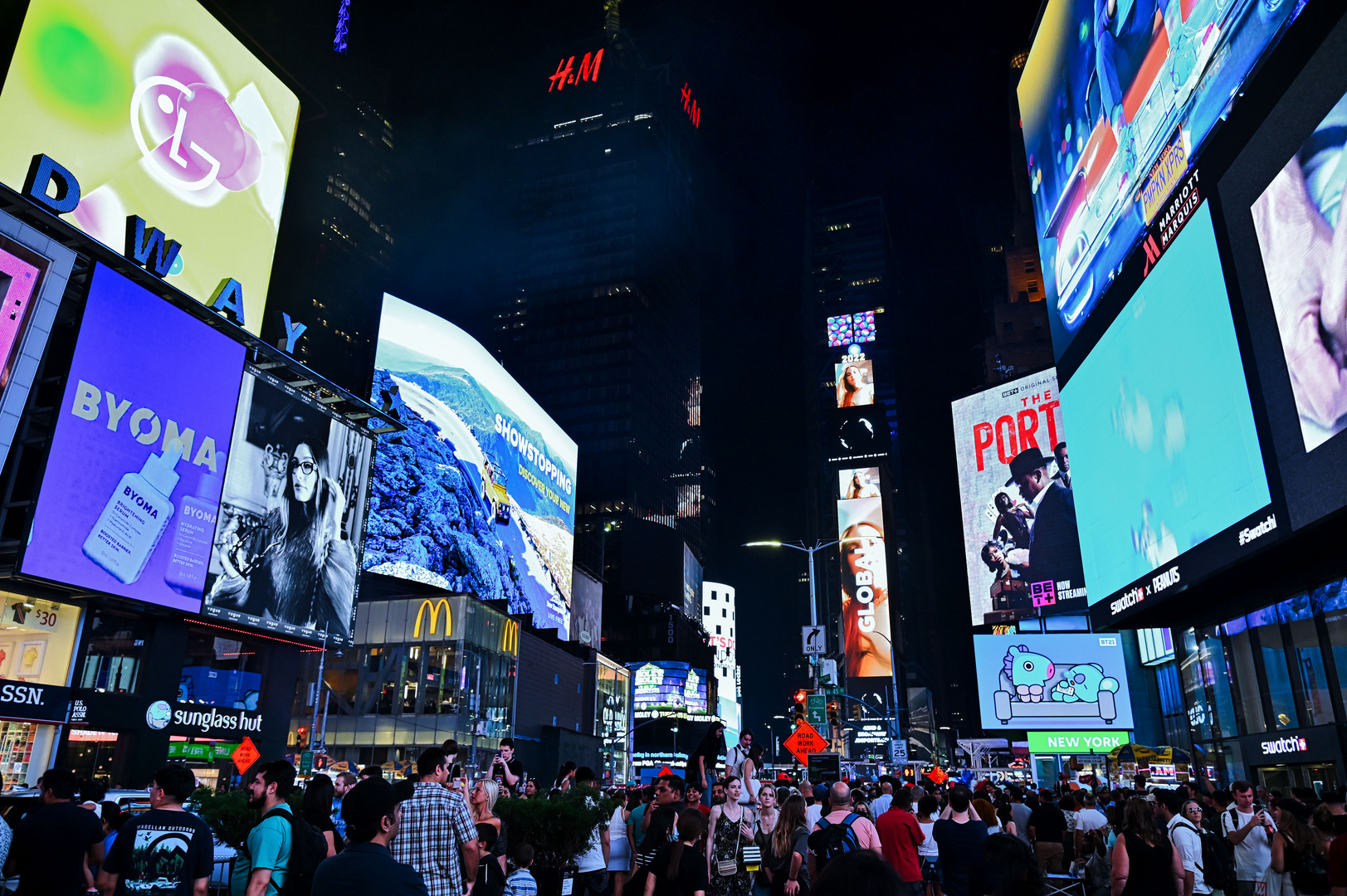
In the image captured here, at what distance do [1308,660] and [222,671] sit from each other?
1385 inches

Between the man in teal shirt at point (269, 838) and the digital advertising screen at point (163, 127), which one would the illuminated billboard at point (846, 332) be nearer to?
the digital advertising screen at point (163, 127)

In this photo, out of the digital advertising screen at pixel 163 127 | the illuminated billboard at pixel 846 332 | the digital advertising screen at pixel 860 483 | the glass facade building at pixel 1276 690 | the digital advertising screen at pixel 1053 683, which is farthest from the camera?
the illuminated billboard at pixel 846 332

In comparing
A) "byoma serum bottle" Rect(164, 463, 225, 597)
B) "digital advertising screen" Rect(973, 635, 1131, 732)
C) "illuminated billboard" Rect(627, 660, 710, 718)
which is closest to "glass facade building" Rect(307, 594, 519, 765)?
"byoma serum bottle" Rect(164, 463, 225, 597)

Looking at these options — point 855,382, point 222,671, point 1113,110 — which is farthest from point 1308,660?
point 855,382

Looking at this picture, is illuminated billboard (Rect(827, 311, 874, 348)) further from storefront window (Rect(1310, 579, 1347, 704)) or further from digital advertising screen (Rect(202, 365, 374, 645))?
storefront window (Rect(1310, 579, 1347, 704))

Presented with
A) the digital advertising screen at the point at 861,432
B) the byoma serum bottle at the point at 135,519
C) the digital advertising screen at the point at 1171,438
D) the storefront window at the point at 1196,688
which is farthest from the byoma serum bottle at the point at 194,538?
the digital advertising screen at the point at 861,432

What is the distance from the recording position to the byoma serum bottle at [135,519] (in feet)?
84.0

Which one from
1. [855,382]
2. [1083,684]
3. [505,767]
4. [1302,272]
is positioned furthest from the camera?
[855,382]

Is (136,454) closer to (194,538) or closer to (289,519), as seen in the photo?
(194,538)

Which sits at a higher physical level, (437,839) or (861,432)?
(861,432)

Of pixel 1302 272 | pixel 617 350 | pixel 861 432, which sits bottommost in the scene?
pixel 1302 272

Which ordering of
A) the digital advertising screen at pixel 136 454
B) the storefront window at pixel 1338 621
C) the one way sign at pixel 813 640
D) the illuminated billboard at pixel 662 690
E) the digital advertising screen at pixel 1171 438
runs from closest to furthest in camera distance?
the digital advertising screen at pixel 1171 438 → the storefront window at pixel 1338 621 → the digital advertising screen at pixel 136 454 → the one way sign at pixel 813 640 → the illuminated billboard at pixel 662 690

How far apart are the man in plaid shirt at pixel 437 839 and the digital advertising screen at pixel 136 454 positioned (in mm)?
22373

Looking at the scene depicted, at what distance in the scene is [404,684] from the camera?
5038cm
